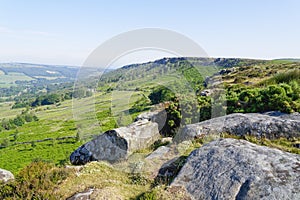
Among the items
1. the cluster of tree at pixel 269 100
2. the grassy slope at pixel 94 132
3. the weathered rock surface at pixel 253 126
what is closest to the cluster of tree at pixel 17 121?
the grassy slope at pixel 94 132

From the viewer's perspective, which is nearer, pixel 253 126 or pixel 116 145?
pixel 253 126

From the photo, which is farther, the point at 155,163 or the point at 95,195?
the point at 155,163

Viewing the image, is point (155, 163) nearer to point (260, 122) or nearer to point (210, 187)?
point (210, 187)

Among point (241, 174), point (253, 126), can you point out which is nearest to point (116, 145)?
point (253, 126)

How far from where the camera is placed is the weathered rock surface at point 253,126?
11.7m

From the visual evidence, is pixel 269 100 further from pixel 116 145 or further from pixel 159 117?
pixel 116 145

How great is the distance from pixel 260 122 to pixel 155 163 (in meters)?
5.60

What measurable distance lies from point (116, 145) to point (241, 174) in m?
7.89

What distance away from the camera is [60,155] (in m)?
115

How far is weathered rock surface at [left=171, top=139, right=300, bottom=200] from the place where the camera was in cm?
668

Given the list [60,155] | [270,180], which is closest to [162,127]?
[270,180]

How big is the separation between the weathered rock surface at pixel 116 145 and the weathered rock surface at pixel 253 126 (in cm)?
237

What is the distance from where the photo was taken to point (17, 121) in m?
182

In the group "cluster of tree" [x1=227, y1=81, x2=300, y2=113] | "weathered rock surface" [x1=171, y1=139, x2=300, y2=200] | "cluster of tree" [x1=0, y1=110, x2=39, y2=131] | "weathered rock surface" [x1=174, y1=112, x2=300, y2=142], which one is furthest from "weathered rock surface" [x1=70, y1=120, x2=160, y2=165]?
"cluster of tree" [x1=0, y1=110, x2=39, y2=131]
